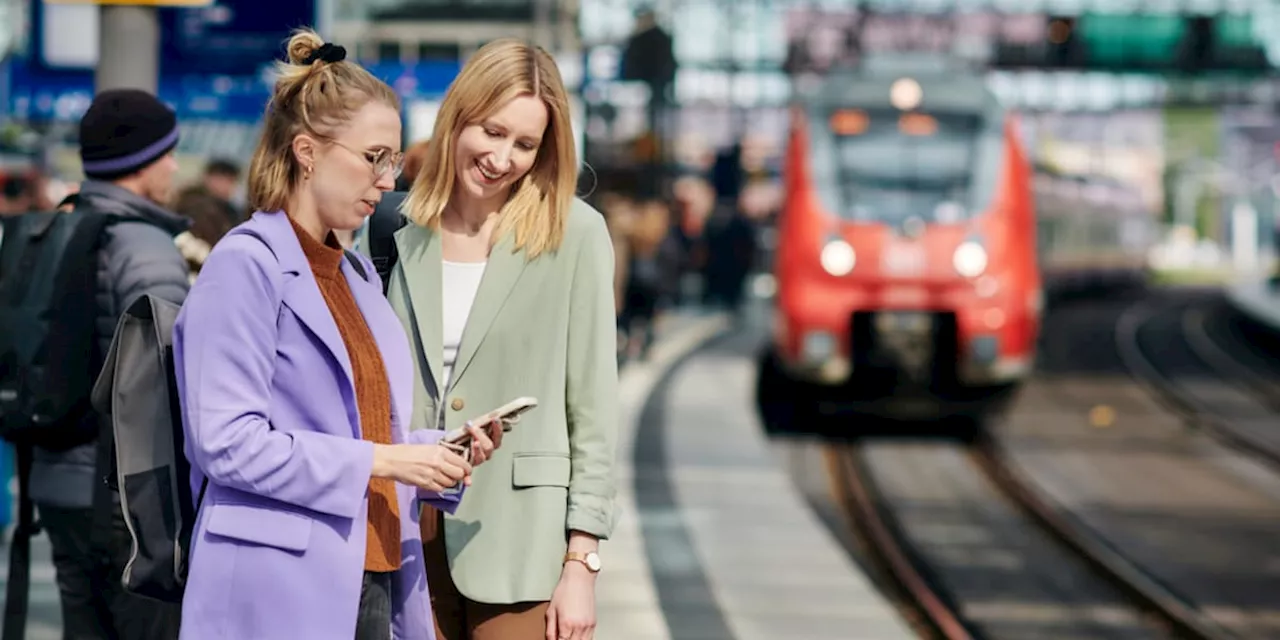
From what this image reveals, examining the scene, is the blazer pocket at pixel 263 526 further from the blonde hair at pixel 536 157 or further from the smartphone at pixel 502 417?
the blonde hair at pixel 536 157

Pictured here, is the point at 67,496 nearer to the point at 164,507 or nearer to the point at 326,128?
the point at 164,507

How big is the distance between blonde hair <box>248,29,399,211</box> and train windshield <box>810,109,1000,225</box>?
12.6 m

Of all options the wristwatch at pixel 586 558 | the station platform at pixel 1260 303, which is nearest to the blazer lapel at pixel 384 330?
the wristwatch at pixel 586 558

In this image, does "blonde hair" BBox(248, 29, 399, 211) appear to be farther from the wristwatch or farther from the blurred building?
the blurred building

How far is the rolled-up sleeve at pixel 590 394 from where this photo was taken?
10.5 ft

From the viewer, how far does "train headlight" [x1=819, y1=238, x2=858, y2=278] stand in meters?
15.2

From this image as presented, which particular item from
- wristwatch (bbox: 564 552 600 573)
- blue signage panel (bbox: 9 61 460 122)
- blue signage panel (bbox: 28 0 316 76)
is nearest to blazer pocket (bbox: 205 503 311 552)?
wristwatch (bbox: 564 552 600 573)

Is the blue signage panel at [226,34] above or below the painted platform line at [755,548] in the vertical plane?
above

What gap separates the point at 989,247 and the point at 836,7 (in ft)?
102

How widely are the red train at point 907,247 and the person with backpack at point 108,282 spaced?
11.0 metres

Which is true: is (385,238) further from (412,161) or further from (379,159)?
(412,161)

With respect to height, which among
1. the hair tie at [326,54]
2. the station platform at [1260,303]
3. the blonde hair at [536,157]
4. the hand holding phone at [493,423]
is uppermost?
the hair tie at [326,54]

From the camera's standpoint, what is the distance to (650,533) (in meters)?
9.52

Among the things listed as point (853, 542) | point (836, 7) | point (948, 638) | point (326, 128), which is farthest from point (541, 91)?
point (836, 7)
